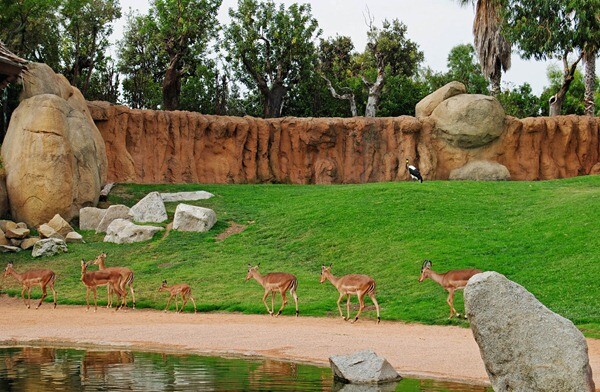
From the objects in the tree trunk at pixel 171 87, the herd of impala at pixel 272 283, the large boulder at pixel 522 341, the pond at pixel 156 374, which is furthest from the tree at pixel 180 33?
the large boulder at pixel 522 341

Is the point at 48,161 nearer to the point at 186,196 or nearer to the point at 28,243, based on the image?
the point at 28,243

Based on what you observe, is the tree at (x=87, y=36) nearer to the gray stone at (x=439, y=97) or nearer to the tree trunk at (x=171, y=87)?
the tree trunk at (x=171, y=87)

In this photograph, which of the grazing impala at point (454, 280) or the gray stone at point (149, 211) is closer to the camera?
the grazing impala at point (454, 280)

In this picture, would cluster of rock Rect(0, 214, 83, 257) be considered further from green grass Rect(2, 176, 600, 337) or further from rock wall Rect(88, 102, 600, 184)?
Answer: rock wall Rect(88, 102, 600, 184)

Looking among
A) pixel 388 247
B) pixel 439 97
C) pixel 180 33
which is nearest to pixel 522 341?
pixel 388 247

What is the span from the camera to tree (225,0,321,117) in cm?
5478

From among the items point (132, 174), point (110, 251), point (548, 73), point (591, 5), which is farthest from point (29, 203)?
point (548, 73)

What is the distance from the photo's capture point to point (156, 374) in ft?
48.6

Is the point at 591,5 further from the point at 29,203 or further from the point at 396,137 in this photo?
the point at 29,203

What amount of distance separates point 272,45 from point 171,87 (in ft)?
22.3

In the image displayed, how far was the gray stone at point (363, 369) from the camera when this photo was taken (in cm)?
1412

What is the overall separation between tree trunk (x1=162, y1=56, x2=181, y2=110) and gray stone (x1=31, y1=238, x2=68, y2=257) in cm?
2279

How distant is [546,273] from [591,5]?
25.5 metres

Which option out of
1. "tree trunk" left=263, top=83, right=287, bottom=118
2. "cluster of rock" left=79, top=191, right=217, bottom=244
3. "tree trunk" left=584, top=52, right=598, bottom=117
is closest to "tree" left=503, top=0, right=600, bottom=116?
"tree trunk" left=584, top=52, right=598, bottom=117
